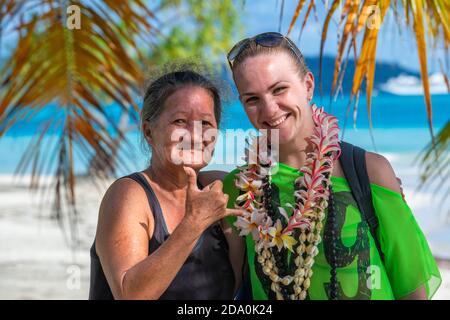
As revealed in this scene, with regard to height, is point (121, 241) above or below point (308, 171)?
below

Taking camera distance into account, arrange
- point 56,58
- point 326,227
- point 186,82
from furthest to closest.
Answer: point 56,58, point 186,82, point 326,227

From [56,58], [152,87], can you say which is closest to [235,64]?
[152,87]

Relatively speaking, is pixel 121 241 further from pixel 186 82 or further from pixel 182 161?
pixel 186 82

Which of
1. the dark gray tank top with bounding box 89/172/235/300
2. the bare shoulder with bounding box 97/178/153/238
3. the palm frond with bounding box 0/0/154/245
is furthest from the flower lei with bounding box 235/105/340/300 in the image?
the palm frond with bounding box 0/0/154/245

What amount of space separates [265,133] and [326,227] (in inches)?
11.7

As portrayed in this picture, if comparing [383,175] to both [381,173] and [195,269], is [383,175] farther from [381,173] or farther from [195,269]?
[195,269]

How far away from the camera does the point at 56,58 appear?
8.86ft

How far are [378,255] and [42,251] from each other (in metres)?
7.28

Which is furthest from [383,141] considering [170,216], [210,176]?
[170,216]

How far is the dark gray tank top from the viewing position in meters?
1.81

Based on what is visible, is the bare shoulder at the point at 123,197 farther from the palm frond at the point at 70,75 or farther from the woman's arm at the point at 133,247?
the palm frond at the point at 70,75
